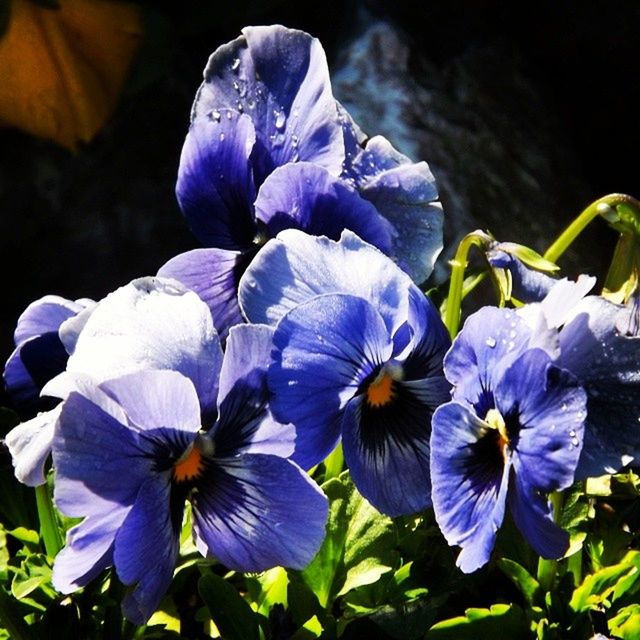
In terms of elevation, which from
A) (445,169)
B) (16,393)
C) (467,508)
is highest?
(467,508)

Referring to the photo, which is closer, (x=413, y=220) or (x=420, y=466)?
(x=420, y=466)

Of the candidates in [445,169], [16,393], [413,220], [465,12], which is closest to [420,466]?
[413,220]

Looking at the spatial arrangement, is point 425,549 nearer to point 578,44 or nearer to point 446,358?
point 446,358

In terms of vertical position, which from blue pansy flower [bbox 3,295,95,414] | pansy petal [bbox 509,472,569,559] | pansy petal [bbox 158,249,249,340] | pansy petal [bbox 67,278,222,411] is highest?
pansy petal [bbox 67,278,222,411]

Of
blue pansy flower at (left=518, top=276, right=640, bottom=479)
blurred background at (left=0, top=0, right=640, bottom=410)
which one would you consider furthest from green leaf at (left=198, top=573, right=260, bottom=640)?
blurred background at (left=0, top=0, right=640, bottom=410)

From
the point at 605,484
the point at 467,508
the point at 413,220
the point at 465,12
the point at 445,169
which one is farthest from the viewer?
the point at 465,12

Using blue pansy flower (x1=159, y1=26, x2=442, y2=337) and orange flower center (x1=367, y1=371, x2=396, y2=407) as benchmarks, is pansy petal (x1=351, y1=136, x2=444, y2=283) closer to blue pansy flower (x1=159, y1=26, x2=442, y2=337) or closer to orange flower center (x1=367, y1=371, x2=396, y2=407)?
blue pansy flower (x1=159, y1=26, x2=442, y2=337)

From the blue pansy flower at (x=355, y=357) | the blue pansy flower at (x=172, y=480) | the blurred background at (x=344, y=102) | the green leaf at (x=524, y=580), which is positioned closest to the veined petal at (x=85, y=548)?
the blue pansy flower at (x=172, y=480)
